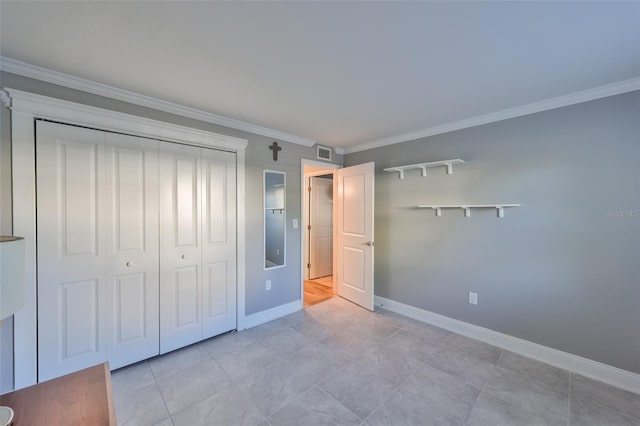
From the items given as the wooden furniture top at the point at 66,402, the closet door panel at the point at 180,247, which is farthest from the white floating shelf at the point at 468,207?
the wooden furniture top at the point at 66,402

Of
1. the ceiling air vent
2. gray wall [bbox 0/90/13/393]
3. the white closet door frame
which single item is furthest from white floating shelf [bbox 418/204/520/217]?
gray wall [bbox 0/90/13/393]

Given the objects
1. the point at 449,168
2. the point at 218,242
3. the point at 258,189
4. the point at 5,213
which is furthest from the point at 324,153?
the point at 5,213

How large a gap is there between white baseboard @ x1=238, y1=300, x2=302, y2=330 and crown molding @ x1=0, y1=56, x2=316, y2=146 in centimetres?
220

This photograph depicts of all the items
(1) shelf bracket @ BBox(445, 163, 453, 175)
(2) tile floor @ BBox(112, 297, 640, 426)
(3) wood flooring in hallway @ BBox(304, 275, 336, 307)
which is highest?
(1) shelf bracket @ BBox(445, 163, 453, 175)

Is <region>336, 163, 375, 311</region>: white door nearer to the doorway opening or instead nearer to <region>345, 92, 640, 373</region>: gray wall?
<region>345, 92, 640, 373</region>: gray wall

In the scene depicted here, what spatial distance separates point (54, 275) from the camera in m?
1.83

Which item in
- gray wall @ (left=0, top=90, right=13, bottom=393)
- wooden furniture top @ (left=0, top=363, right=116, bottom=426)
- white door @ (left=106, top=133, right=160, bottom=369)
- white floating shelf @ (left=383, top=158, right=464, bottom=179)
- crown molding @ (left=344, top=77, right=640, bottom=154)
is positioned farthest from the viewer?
white floating shelf @ (left=383, top=158, right=464, bottom=179)

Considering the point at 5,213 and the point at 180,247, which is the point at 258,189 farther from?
the point at 5,213

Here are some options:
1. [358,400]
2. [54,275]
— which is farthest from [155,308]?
[358,400]

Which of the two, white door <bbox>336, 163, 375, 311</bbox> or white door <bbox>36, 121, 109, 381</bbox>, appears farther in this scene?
white door <bbox>336, 163, 375, 311</bbox>

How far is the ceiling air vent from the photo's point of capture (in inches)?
144

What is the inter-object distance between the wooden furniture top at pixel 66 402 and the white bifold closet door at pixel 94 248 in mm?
1125

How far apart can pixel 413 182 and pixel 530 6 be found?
2070 millimetres

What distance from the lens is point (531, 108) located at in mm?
2324
